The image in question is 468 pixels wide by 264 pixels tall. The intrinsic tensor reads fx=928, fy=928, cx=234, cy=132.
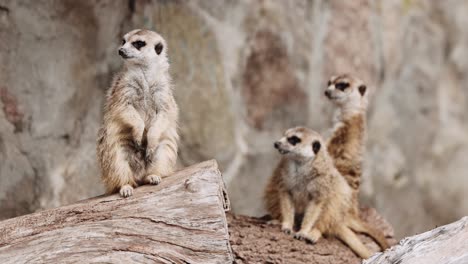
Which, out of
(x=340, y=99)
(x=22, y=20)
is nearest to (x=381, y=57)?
(x=340, y=99)

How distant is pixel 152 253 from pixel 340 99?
249cm

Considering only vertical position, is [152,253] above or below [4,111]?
below

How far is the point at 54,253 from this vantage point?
373cm

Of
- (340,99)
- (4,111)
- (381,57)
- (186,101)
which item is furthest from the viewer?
(381,57)

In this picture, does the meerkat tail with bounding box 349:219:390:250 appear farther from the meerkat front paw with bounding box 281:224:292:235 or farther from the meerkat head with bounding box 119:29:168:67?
the meerkat head with bounding box 119:29:168:67

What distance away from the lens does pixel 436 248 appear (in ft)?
11.8

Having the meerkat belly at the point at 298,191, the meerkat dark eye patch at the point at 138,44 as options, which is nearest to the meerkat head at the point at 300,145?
the meerkat belly at the point at 298,191

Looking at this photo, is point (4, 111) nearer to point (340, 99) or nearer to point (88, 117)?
point (88, 117)

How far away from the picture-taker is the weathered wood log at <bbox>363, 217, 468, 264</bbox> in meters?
3.49

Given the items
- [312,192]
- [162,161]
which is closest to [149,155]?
[162,161]

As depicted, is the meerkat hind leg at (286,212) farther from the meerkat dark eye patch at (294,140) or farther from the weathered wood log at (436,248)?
the weathered wood log at (436,248)

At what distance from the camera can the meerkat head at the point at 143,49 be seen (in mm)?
4324

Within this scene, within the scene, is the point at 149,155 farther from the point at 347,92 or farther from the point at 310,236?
the point at 347,92

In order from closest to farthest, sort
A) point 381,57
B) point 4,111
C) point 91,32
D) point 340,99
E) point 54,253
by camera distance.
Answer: point 54,253 < point 4,111 < point 91,32 < point 340,99 < point 381,57
